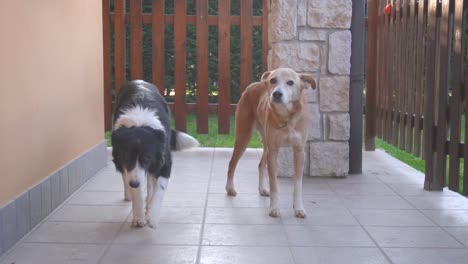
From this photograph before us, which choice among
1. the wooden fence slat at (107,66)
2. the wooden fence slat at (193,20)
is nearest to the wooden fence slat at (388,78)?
the wooden fence slat at (193,20)

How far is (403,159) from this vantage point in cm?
767

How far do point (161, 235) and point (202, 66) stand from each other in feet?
16.1

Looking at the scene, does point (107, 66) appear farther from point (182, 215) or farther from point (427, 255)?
point (427, 255)

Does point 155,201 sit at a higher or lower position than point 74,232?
higher

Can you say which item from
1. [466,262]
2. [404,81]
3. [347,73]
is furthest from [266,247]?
[404,81]

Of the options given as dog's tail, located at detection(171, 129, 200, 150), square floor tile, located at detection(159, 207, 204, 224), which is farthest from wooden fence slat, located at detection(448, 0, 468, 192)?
dog's tail, located at detection(171, 129, 200, 150)

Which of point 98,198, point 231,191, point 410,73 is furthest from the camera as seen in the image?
point 410,73

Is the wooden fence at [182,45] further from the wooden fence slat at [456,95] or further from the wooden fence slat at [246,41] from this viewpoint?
the wooden fence slat at [456,95]

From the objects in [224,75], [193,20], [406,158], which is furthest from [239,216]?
[193,20]

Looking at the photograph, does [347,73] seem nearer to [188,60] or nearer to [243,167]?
[243,167]

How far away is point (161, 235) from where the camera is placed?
13.3ft

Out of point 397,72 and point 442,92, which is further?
point 397,72

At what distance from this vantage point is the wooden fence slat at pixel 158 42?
841 centimetres

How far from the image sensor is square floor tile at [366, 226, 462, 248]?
3.88 m
